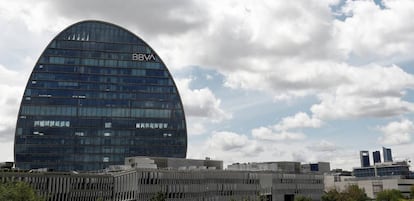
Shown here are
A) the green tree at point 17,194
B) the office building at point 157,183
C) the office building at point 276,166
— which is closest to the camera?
the green tree at point 17,194

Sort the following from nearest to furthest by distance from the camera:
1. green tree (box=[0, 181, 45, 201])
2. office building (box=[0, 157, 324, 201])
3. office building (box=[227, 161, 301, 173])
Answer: green tree (box=[0, 181, 45, 201]) → office building (box=[0, 157, 324, 201]) → office building (box=[227, 161, 301, 173])

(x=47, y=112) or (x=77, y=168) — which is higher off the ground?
(x=47, y=112)

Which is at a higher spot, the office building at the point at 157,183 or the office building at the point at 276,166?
the office building at the point at 276,166

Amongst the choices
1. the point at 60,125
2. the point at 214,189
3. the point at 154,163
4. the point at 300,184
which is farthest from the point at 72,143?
the point at 300,184

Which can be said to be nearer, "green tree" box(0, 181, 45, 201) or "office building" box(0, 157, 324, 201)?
"green tree" box(0, 181, 45, 201)

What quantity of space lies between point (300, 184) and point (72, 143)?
9628 centimetres

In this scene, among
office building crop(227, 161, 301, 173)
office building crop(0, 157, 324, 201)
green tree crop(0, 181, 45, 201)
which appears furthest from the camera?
office building crop(227, 161, 301, 173)

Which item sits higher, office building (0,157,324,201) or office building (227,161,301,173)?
office building (227,161,301,173)

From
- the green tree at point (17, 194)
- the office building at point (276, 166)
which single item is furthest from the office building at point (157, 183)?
the green tree at point (17, 194)

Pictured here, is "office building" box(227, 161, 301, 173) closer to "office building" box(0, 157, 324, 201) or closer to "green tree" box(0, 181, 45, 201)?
"office building" box(0, 157, 324, 201)

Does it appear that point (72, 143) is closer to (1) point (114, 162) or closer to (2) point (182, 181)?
(1) point (114, 162)

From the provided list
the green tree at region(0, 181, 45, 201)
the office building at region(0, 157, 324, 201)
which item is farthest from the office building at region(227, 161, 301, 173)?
the green tree at region(0, 181, 45, 201)

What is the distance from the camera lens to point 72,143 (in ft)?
648

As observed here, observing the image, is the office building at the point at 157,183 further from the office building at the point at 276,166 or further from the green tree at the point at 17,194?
the green tree at the point at 17,194
